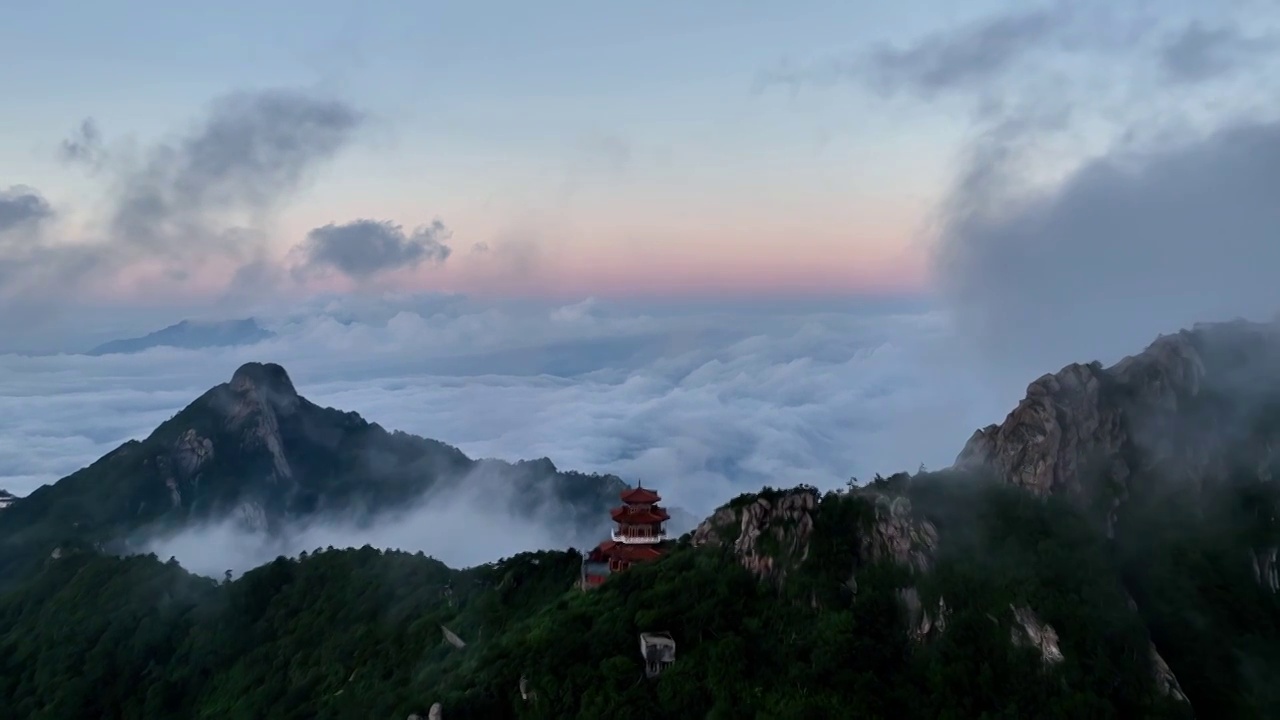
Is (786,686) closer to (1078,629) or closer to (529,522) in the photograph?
(1078,629)

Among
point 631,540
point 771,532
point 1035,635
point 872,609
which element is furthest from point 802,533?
point 631,540

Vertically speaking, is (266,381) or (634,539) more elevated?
(266,381)

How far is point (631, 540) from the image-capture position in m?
66.6

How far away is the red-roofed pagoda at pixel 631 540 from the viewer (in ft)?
212

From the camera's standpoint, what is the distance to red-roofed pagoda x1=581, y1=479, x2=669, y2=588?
64.7m

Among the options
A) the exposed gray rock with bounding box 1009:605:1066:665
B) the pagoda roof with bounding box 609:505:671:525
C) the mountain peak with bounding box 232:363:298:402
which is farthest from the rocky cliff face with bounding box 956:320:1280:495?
the mountain peak with bounding box 232:363:298:402

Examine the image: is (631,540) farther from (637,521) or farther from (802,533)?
(802,533)

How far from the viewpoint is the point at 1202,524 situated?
65500 mm

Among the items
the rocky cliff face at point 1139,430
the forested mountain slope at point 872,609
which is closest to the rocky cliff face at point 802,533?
the forested mountain slope at point 872,609

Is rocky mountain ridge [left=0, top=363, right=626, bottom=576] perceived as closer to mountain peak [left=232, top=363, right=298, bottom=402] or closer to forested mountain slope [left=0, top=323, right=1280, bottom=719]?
mountain peak [left=232, top=363, right=298, bottom=402]

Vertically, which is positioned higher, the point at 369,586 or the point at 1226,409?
the point at 1226,409

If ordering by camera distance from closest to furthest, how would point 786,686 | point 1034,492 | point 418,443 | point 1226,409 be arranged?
point 786,686 → point 1034,492 → point 1226,409 → point 418,443

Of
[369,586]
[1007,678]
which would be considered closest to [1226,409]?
[1007,678]

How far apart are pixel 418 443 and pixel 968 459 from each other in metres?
125
